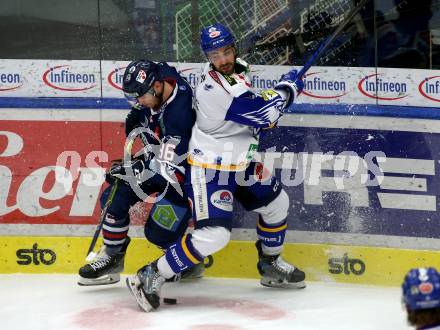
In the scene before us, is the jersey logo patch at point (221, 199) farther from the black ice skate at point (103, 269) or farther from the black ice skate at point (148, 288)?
the black ice skate at point (103, 269)

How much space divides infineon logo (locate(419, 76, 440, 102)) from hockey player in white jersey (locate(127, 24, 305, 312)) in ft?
2.28

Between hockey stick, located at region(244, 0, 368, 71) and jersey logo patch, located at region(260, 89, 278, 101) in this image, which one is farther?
hockey stick, located at region(244, 0, 368, 71)

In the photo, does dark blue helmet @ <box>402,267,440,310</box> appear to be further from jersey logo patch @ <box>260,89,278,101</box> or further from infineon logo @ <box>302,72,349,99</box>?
infineon logo @ <box>302,72,349,99</box>

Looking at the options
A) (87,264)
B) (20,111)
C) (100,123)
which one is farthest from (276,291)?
(20,111)

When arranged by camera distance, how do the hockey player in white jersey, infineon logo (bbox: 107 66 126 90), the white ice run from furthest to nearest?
infineon logo (bbox: 107 66 126 90) → the hockey player in white jersey → the white ice

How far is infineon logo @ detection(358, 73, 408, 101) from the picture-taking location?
4.94m

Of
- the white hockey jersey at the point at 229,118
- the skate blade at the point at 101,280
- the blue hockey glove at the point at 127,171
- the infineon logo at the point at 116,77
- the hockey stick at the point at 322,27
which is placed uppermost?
the hockey stick at the point at 322,27

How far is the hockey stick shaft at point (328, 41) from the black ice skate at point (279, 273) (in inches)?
37.8

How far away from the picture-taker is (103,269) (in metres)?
4.92

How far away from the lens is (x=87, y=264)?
4.95 meters

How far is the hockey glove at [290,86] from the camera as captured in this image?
4586mm

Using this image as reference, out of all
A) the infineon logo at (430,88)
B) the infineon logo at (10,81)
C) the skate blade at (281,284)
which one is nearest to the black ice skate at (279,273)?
the skate blade at (281,284)

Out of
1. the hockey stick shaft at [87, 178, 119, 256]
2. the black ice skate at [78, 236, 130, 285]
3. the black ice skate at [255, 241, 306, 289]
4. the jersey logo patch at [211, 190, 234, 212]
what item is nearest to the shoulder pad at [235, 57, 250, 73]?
the jersey logo patch at [211, 190, 234, 212]

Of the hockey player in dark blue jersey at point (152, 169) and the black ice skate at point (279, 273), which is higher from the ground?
the hockey player in dark blue jersey at point (152, 169)
